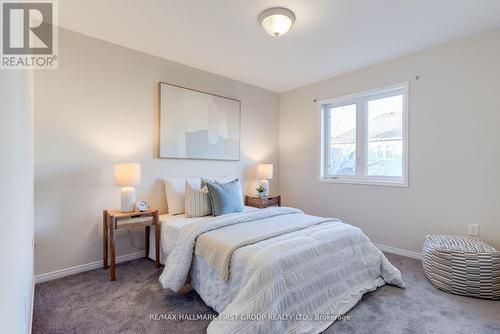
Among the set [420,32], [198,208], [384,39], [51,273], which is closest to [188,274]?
[198,208]

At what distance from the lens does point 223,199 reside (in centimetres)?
282

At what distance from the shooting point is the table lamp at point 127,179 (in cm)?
254

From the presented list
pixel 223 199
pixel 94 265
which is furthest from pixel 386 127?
pixel 94 265

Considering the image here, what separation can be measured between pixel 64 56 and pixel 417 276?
4102 mm

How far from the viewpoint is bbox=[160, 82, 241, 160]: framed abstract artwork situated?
3.16 meters

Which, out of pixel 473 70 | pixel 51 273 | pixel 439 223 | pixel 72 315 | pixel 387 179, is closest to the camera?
pixel 72 315

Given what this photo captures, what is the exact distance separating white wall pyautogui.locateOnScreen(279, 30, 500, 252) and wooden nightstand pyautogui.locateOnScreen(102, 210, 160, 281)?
252 cm

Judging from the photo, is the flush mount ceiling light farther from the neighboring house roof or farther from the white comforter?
the neighboring house roof

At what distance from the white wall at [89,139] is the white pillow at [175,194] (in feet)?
0.54

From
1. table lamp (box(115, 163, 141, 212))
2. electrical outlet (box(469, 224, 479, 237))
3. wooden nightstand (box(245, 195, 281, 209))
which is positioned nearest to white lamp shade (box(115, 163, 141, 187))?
table lamp (box(115, 163, 141, 212))

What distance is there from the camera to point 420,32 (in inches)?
100

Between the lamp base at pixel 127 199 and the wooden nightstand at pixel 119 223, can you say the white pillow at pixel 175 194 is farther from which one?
the lamp base at pixel 127 199

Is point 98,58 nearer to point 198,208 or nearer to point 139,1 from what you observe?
point 139,1

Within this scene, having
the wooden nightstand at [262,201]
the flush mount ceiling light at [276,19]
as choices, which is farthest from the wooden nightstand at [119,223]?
the flush mount ceiling light at [276,19]
